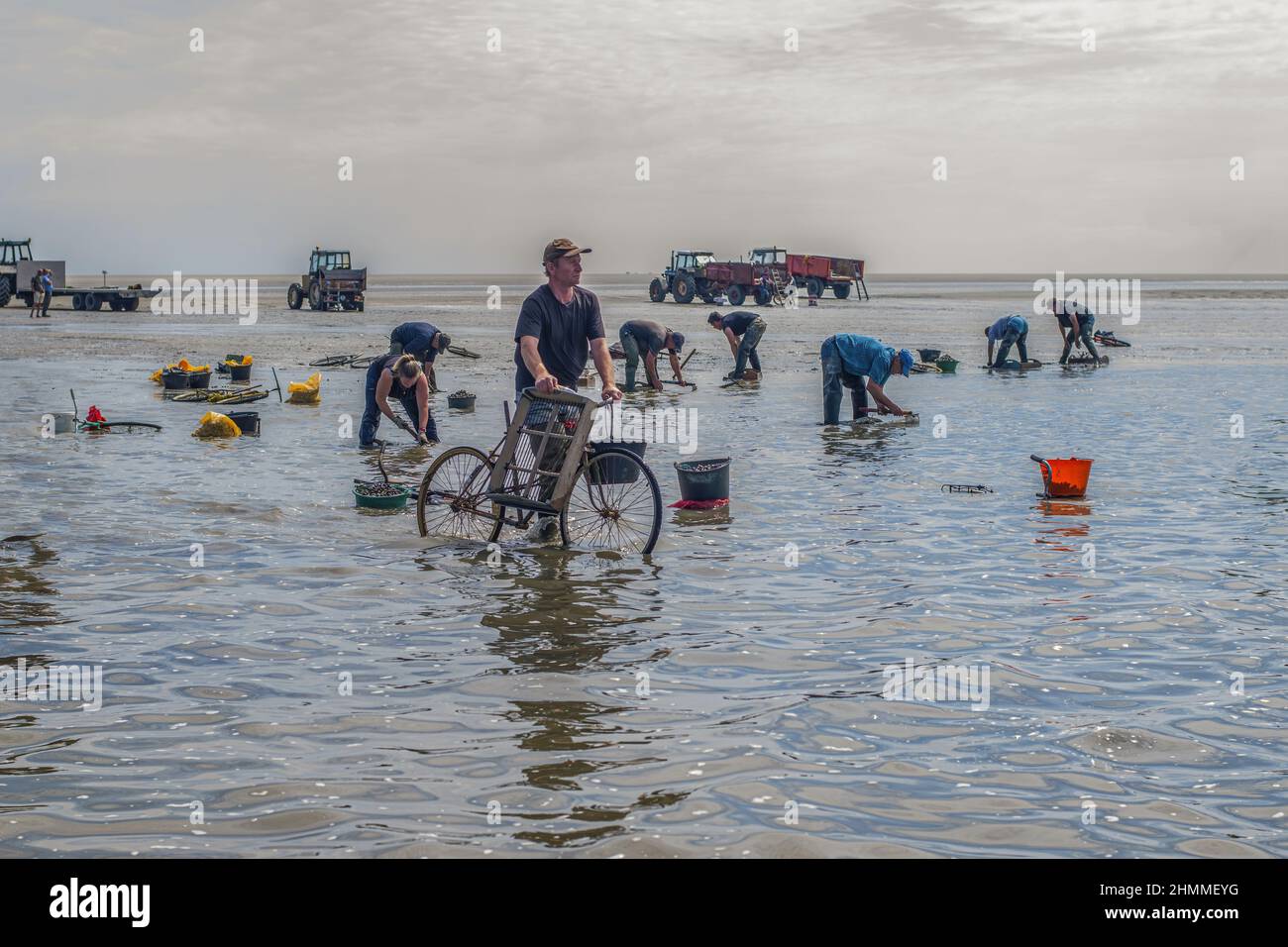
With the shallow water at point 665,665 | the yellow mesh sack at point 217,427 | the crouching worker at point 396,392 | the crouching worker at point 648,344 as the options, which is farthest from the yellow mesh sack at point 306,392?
the shallow water at point 665,665

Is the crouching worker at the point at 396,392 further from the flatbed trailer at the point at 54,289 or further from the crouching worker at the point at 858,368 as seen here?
the flatbed trailer at the point at 54,289

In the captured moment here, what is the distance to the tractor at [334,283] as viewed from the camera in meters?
53.0

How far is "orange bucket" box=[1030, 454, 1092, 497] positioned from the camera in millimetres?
11289

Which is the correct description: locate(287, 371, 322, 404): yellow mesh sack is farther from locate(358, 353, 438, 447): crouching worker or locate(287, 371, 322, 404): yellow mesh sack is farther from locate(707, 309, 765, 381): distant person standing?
locate(707, 309, 765, 381): distant person standing

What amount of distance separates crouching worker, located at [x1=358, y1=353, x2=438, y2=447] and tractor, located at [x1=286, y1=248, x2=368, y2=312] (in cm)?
3947

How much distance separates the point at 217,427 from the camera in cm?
1520

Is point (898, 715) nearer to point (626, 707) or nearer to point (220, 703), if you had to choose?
point (626, 707)

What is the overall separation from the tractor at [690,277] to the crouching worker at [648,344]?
1562 inches

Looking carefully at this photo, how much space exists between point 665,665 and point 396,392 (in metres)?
8.59

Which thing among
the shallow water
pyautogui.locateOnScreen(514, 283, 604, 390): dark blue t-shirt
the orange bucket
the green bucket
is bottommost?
the shallow water

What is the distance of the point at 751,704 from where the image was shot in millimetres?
5734

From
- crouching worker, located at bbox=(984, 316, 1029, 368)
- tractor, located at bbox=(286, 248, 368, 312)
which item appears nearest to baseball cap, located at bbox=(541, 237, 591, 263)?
crouching worker, located at bbox=(984, 316, 1029, 368)
